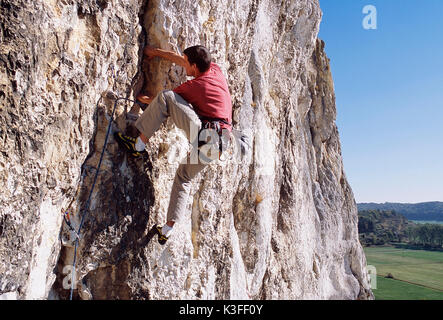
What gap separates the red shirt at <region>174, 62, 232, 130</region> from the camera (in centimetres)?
447

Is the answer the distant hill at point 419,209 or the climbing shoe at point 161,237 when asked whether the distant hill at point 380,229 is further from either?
the climbing shoe at point 161,237

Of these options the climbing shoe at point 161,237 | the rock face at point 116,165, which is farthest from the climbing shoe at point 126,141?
the climbing shoe at point 161,237

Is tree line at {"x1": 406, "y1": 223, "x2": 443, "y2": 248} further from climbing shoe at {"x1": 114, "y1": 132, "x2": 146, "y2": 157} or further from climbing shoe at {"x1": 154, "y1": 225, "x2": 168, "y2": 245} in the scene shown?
climbing shoe at {"x1": 114, "y1": 132, "x2": 146, "y2": 157}

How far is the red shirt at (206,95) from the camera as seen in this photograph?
14.7ft

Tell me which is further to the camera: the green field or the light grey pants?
the green field

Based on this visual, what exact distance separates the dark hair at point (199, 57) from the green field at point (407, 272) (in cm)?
3717

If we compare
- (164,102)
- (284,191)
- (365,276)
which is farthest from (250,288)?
(365,276)

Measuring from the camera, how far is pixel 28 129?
10.9 ft

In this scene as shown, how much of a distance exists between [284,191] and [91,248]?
7.49 meters

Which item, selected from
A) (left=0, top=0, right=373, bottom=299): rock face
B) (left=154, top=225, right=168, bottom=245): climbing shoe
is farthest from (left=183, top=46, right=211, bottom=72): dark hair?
(left=154, top=225, right=168, bottom=245): climbing shoe

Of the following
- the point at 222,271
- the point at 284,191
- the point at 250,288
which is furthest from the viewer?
Answer: the point at 284,191
